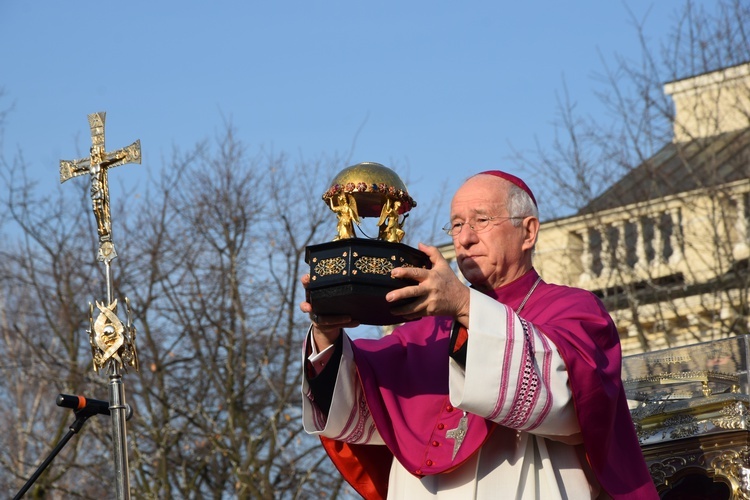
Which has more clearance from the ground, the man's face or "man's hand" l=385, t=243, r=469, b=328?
the man's face

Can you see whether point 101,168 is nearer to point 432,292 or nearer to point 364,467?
point 364,467

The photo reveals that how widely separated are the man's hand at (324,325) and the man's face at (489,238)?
2.03ft

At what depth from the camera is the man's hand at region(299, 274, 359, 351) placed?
5127 millimetres

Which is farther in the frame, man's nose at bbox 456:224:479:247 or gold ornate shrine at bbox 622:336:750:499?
gold ornate shrine at bbox 622:336:750:499

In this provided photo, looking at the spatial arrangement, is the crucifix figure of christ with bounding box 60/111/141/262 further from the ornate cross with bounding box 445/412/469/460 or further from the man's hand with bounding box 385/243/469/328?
the man's hand with bounding box 385/243/469/328

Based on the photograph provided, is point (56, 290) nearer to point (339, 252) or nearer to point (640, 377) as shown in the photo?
point (640, 377)

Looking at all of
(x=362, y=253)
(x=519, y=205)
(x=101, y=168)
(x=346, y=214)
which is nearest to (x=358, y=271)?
(x=362, y=253)

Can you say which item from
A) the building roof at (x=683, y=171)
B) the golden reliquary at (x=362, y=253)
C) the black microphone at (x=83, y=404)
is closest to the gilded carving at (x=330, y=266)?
the golden reliquary at (x=362, y=253)

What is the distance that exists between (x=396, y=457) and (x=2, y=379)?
897 inches

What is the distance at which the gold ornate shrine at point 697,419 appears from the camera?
648cm

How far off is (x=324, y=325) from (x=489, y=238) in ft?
2.75

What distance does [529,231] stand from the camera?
19.2 feet

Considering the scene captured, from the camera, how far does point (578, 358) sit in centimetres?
510

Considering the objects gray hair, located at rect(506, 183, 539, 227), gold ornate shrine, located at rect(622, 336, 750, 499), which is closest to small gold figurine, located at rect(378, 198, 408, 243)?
gray hair, located at rect(506, 183, 539, 227)
